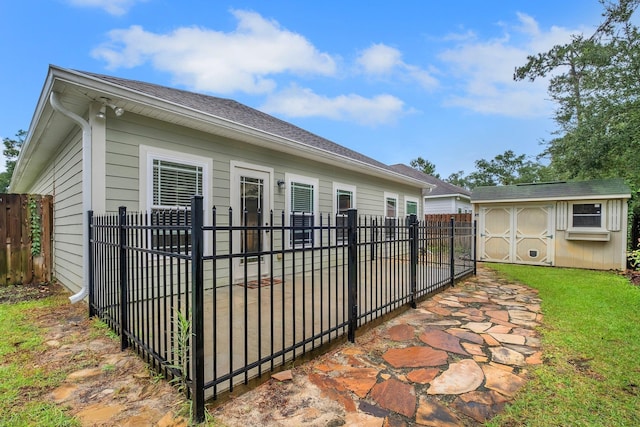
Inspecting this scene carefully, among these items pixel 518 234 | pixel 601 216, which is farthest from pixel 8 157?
pixel 601 216

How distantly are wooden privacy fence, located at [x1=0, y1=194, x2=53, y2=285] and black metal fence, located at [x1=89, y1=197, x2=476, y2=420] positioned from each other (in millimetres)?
3056

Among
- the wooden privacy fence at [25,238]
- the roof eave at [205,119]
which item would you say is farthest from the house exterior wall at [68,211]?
the roof eave at [205,119]

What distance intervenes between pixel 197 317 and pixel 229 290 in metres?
0.38

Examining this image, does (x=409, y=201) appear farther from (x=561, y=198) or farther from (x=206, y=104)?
(x=206, y=104)

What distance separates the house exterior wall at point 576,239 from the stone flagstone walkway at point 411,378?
236 inches

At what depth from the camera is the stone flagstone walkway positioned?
1903 mm

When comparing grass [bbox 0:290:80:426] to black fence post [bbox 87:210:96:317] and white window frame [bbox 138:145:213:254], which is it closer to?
black fence post [bbox 87:210:96:317]

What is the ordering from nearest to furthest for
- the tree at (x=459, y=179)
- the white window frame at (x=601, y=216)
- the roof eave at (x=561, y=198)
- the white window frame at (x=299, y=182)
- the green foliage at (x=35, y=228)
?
the green foliage at (x=35, y=228) < the white window frame at (x=299, y=182) < the roof eave at (x=561, y=198) < the white window frame at (x=601, y=216) < the tree at (x=459, y=179)

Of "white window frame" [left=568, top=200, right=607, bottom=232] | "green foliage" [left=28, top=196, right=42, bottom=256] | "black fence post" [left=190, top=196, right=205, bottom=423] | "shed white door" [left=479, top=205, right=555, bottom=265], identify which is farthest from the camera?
"shed white door" [left=479, top=205, right=555, bottom=265]

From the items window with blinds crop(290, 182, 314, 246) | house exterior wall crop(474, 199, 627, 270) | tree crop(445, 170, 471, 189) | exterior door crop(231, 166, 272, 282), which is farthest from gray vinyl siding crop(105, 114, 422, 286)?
tree crop(445, 170, 471, 189)

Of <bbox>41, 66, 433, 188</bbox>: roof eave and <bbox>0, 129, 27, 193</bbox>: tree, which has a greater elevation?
<bbox>0, 129, 27, 193</bbox>: tree

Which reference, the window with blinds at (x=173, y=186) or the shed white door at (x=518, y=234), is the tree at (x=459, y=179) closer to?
the shed white door at (x=518, y=234)

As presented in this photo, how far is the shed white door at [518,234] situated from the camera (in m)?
8.68

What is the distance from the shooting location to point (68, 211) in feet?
15.9
